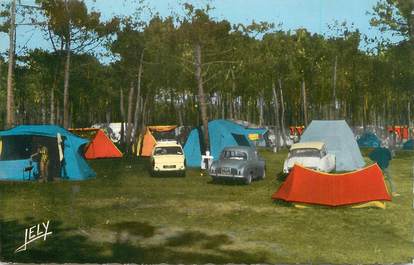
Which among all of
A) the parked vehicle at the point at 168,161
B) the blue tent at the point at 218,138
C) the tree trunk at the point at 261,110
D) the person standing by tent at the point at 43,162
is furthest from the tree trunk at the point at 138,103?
the tree trunk at the point at 261,110

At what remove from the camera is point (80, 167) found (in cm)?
1227

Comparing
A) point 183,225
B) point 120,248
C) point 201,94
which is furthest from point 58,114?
point 183,225

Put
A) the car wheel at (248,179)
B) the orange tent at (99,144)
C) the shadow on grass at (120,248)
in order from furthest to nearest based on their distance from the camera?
1. the car wheel at (248,179)
2. the orange tent at (99,144)
3. the shadow on grass at (120,248)

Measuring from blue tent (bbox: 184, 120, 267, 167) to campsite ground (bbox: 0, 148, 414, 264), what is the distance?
1895 mm

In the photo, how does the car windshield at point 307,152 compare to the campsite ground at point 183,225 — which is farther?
the car windshield at point 307,152

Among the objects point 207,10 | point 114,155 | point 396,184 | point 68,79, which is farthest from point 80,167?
point 396,184

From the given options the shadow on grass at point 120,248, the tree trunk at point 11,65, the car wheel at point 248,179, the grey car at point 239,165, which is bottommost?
the shadow on grass at point 120,248

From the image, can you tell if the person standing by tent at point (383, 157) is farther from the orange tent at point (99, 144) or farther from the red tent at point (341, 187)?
the orange tent at point (99, 144)

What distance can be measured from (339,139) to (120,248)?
5.45 m

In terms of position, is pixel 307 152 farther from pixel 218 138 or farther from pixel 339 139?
pixel 218 138

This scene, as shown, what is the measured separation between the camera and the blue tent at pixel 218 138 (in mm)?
13242

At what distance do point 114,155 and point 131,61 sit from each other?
269cm

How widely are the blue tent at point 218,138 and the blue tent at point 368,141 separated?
161 inches

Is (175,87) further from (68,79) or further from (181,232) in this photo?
(181,232)
